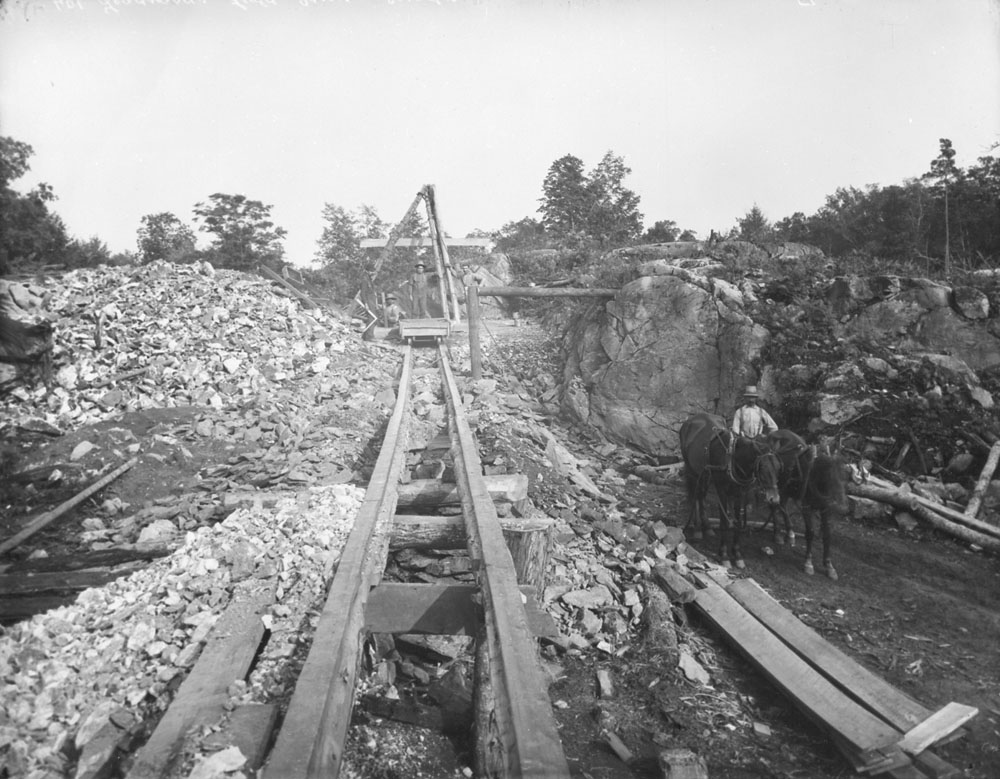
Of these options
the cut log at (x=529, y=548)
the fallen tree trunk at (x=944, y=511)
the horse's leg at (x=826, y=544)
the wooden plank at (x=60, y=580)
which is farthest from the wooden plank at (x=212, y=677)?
the fallen tree trunk at (x=944, y=511)

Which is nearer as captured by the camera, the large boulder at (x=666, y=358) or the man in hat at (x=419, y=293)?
the large boulder at (x=666, y=358)

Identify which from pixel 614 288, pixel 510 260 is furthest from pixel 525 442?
pixel 510 260

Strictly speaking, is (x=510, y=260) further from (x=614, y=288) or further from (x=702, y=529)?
(x=702, y=529)

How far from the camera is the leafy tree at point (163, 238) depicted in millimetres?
21438

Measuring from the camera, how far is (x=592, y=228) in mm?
26547

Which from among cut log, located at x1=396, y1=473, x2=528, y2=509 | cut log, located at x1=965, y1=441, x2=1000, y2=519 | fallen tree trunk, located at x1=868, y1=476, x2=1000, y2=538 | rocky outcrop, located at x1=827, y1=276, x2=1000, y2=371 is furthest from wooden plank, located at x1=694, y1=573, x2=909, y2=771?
rocky outcrop, located at x1=827, y1=276, x2=1000, y2=371

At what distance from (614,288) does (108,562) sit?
352 inches

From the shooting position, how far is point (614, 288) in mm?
10742

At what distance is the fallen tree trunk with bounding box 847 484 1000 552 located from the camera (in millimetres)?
5324

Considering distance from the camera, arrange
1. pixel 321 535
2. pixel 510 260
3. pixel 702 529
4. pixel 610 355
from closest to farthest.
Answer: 1. pixel 321 535
2. pixel 702 529
3. pixel 610 355
4. pixel 510 260

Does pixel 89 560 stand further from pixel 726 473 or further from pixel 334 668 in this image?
pixel 726 473

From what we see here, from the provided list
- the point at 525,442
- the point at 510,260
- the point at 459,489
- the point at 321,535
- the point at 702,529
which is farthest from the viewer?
the point at 510,260

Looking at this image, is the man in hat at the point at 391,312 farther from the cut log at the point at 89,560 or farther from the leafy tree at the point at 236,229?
the cut log at the point at 89,560

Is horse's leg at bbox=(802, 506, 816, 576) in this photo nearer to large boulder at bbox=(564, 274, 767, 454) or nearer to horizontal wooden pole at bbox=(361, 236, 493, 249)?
large boulder at bbox=(564, 274, 767, 454)
